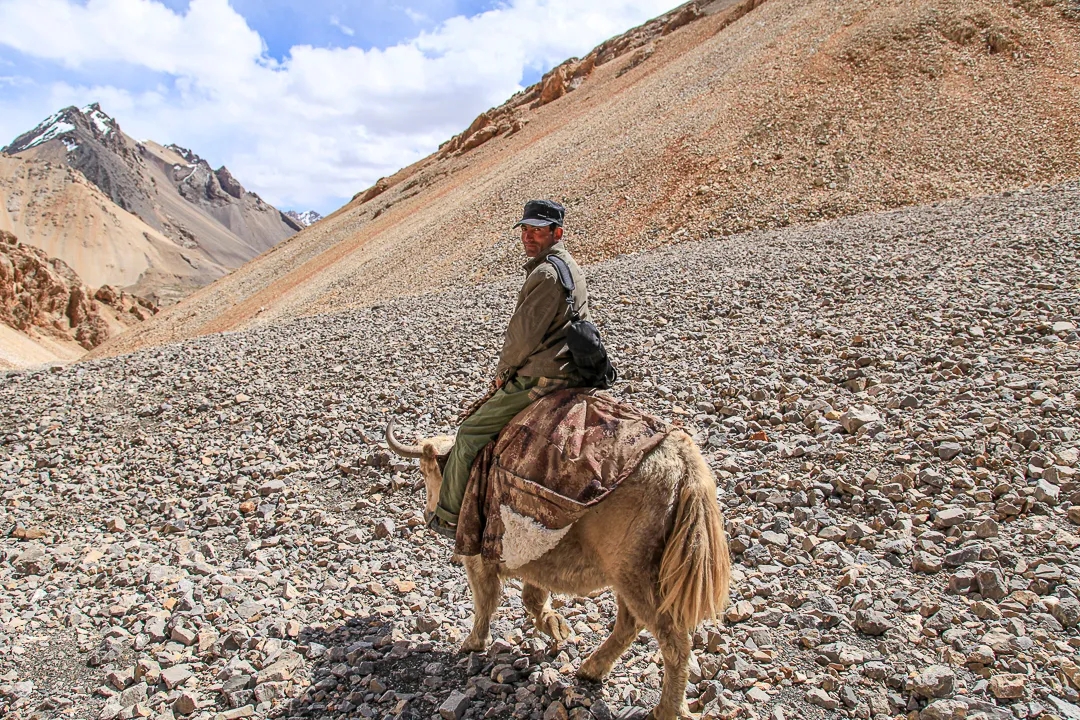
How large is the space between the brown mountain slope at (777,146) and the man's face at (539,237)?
1536cm

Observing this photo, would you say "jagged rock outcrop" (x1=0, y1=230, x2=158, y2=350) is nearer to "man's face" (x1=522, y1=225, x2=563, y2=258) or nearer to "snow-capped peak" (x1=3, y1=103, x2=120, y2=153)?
"man's face" (x1=522, y1=225, x2=563, y2=258)

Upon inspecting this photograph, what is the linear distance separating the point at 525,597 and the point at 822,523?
8.12 ft

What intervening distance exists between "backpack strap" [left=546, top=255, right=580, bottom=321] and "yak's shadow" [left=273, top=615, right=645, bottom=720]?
2.27m

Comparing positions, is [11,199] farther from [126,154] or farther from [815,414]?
[815,414]

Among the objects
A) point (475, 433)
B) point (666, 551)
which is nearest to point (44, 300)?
point (475, 433)

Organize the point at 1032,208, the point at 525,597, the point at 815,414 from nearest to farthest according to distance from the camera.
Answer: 1. the point at 525,597
2. the point at 815,414
3. the point at 1032,208

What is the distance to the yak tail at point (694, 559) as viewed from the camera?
136 inches

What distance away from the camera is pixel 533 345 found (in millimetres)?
4055

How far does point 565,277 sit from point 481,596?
2.18m

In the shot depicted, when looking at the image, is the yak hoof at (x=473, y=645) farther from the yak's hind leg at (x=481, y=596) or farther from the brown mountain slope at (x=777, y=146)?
the brown mountain slope at (x=777, y=146)

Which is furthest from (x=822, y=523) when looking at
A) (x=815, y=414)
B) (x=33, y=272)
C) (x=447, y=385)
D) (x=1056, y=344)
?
(x=33, y=272)

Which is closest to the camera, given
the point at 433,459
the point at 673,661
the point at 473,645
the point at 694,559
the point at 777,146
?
the point at 694,559

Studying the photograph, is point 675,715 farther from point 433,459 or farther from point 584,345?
point 433,459

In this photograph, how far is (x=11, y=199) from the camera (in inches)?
4815
